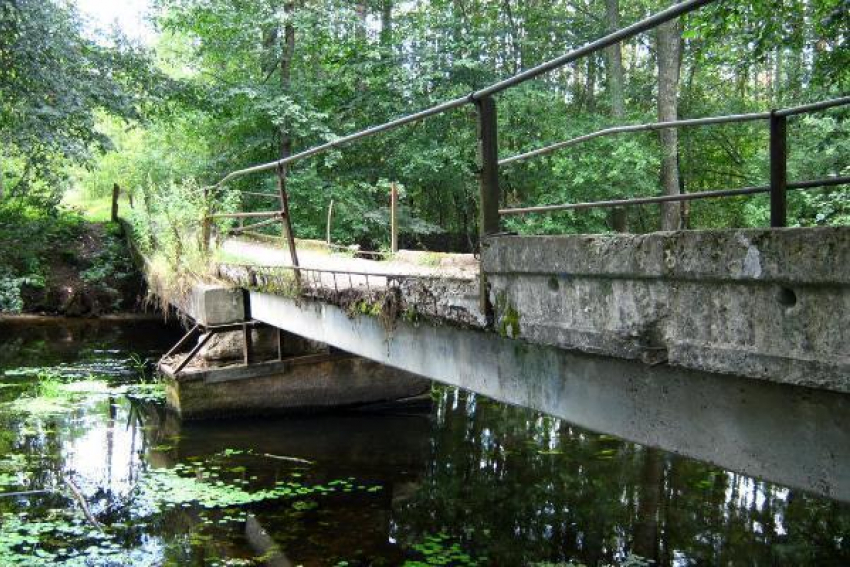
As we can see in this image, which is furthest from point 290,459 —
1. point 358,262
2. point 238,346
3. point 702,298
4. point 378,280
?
point 702,298

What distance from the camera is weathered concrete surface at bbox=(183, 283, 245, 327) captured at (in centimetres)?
932

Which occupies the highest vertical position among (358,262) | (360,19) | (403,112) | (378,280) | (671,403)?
(360,19)

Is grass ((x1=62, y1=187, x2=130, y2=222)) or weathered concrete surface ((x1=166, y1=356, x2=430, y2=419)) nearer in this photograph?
weathered concrete surface ((x1=166, y1=356, x2=430, y2=419))

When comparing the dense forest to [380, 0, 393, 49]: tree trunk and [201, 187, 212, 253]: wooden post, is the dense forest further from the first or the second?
[201, 187, 212, 253]: wooden post

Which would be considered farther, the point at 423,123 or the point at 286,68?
the point at 423,123

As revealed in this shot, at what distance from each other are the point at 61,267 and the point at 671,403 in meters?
18.1

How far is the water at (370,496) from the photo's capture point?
18.5 feet

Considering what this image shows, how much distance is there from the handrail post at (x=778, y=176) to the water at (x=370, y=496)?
9.68 feet

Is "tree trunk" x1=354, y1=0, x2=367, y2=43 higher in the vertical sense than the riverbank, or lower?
higher

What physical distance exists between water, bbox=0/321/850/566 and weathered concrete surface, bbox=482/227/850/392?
9.75 ft

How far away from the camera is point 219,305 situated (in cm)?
939

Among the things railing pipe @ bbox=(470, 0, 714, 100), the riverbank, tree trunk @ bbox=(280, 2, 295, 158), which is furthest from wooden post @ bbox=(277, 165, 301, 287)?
tree trunk @ bbox=(280, 2, 295, 158)

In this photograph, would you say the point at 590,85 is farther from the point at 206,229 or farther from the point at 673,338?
the point at 673,338

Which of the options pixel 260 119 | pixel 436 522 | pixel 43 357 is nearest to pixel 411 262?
pixel 436 522
